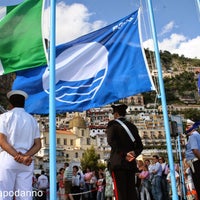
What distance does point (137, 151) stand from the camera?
4.71 m

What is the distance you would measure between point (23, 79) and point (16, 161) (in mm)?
2818

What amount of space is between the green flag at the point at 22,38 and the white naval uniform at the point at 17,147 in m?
1.55

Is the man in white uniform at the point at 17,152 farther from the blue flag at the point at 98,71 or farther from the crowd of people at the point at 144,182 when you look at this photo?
the crowd of people at the point at 144,182

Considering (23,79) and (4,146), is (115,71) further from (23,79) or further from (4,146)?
(4,146)

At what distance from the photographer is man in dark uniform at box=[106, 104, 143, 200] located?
14.9 ft

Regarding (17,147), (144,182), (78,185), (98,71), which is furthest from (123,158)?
(78,185)

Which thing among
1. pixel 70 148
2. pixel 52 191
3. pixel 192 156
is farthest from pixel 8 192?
pixel 70 148

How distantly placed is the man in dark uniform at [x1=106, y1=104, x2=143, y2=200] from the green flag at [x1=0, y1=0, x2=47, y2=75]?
1.64 m

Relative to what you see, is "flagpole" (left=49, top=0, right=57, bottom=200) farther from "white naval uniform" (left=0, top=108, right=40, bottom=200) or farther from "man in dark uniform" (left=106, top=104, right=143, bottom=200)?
"man in dark uniform" (left=106, top=104, right=143, bottom=200)

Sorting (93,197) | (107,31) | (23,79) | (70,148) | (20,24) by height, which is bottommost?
(93,197)

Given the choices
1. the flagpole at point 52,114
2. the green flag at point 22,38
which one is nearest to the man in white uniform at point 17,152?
the flagpole at point 52,114

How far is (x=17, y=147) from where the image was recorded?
3.72m

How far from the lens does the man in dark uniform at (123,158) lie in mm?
4547

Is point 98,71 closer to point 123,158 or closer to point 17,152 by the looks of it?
point 123,158
